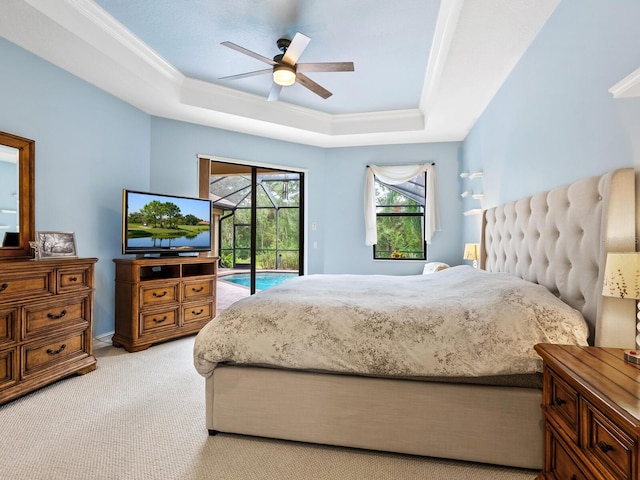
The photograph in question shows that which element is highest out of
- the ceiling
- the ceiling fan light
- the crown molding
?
the ceiling

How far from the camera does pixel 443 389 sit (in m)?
1.67

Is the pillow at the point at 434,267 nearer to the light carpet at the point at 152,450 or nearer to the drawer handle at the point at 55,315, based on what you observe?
the light carpet at the point at 152,450

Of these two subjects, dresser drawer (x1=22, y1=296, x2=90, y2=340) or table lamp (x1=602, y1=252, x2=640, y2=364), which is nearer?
table lamp (x1=602, y1=252, x2=640, y2=364)

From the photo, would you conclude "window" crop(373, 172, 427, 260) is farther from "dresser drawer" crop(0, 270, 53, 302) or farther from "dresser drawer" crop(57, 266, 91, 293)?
"dresser drawer" crop(0, 270, 53, 302)

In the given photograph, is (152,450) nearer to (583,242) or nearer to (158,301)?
(158,301)

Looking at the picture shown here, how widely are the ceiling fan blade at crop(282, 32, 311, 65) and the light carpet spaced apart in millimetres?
2750

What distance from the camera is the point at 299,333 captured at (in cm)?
178

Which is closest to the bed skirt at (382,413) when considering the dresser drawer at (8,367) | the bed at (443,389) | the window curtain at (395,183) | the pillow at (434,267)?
the bed at (443,389)

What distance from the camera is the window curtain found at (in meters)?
5.02

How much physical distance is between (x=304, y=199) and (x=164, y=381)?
3407 mm

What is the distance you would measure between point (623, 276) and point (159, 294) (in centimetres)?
371

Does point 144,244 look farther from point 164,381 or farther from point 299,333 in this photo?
point 299,333

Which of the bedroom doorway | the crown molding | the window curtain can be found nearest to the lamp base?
the crown molding

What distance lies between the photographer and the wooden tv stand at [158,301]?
3.37m
